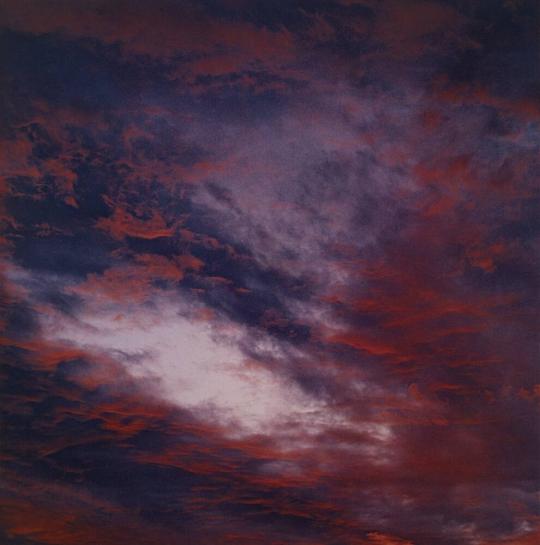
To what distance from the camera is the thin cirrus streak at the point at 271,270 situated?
6215 mm

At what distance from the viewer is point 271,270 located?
8.53 metres

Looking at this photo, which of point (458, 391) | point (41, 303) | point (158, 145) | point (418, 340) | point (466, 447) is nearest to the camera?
point (158, 145)

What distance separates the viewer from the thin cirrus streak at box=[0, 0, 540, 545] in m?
6.21

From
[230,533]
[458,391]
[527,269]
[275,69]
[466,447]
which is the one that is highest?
[275,69]

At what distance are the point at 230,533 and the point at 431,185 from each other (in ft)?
38.4

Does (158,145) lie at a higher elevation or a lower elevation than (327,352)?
higher

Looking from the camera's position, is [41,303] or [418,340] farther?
[418,340]

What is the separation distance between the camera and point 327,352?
9.52m

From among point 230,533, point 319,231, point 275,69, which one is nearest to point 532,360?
point 319,231

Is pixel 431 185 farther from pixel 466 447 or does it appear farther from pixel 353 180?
pixel 466 447

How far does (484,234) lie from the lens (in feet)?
Result: 25.8

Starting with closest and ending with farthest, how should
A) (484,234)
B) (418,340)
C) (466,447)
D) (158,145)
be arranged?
(158,145), (484,234), (418,340), (466,447)

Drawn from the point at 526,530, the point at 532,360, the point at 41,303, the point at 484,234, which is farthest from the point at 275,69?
the point at 526,530

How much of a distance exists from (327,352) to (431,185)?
4.18 meters
